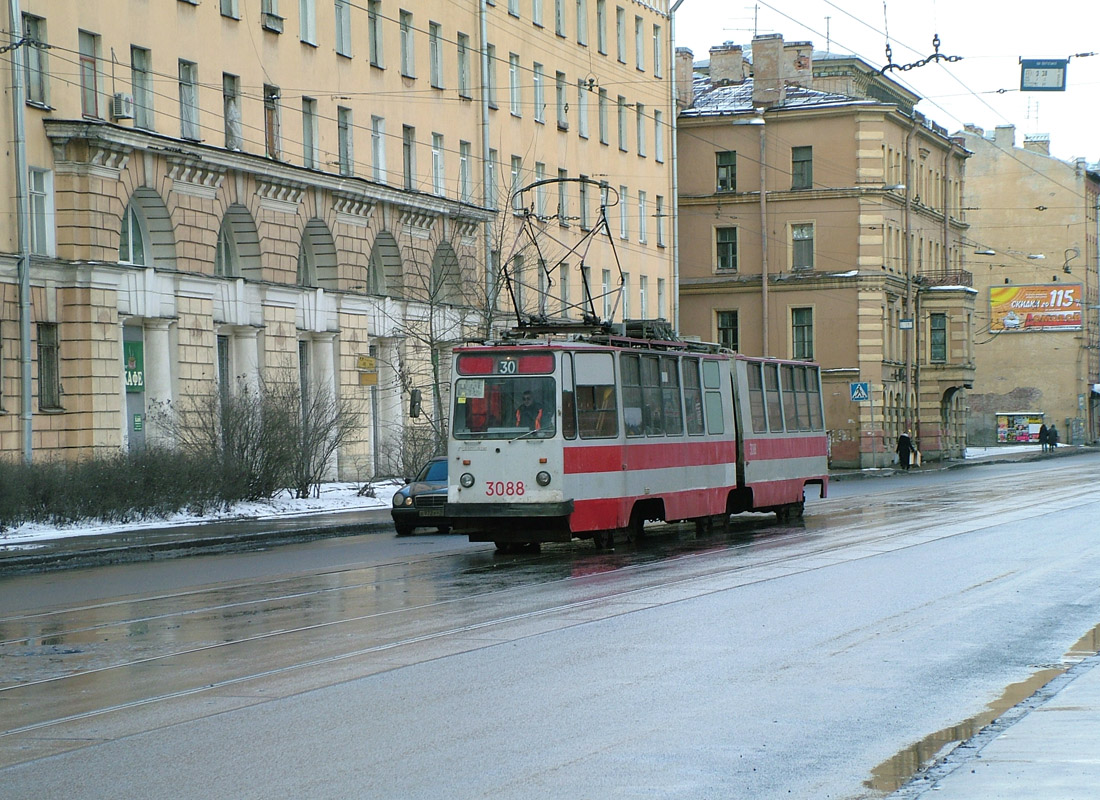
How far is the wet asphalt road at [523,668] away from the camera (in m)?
7.97

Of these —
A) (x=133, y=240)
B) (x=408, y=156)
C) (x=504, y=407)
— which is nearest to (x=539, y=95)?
(x=408, y=156)

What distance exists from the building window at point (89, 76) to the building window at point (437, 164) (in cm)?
1530

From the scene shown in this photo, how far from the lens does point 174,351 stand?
3741 cm

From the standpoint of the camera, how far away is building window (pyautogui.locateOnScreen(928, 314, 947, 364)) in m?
75.6

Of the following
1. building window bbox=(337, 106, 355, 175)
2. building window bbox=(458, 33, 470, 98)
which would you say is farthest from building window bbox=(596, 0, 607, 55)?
building window bbox=(337, 106, 355, 175)

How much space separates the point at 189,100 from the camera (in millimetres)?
37969

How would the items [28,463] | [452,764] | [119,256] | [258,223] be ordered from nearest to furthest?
[452,764], [28,463], [119,256], [258,223]

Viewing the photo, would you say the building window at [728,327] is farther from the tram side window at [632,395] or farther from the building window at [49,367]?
the tram side window at [632,395]

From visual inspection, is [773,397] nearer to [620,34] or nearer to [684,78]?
[620,34]

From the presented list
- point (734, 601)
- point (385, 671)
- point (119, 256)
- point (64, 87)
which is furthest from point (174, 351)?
point (385, 671)

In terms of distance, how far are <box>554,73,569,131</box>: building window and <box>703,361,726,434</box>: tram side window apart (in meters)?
32.9

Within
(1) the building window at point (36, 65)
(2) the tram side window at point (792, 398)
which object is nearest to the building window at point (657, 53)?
(1) the building window at point (36, 65)

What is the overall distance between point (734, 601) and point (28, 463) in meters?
15.3

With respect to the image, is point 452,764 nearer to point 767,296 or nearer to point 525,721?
point 525,721
